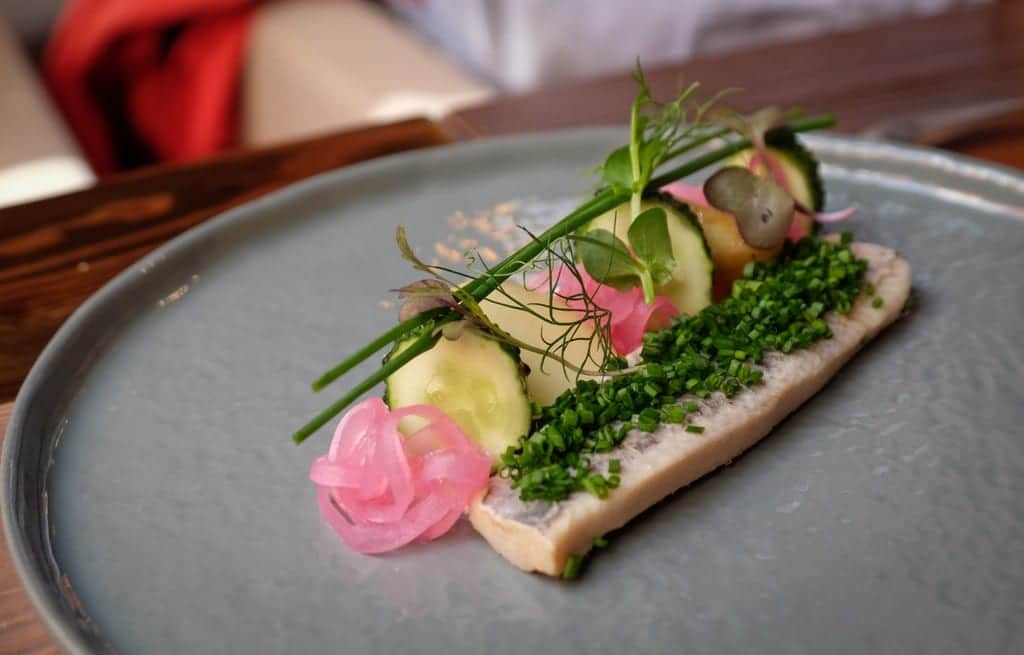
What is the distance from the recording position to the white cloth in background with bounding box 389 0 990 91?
116 inches

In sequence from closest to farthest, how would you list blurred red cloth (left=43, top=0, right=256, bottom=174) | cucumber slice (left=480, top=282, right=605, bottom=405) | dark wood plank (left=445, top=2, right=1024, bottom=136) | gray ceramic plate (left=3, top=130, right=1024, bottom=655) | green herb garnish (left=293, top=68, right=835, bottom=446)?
gray ceramic plate (left=3, top=130, right=1024, bottom=655) → green herb garnish (left=293, top=68, right=835, bottom=446) → cucumber slice (left=480, top=282, right=605, bottom=405) → dark wood plank (left=445, top=2, right=1024, bottom=136) → blurred red cloth (left=43, top=0, right=256, bottom=174)

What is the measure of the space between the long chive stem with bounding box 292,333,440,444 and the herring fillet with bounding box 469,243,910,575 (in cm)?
16

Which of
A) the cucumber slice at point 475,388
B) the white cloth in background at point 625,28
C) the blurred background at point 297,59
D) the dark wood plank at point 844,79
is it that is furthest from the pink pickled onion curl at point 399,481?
the white cloth in background at point 625,28

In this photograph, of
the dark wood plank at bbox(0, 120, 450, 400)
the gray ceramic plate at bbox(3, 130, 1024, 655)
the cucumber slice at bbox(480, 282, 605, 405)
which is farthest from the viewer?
the dark wood plank at bbox(0, 120, 450, 400)

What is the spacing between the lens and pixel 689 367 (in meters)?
1.18

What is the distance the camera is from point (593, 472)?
42.0 inches

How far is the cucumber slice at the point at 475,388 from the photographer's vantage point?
3.55 ft

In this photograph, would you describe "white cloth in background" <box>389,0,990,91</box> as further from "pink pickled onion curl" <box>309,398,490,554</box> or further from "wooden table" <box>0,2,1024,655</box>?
"pink pickled onion curl" <box>309,398,490,554</box>

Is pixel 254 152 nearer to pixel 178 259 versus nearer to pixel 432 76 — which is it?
pixel 178 259

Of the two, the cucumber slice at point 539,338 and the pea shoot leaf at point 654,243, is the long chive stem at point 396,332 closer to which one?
the cucumber slice at point 539,338

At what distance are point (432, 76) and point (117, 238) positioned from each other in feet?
5.12

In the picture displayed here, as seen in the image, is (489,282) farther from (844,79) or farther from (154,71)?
(154,71)

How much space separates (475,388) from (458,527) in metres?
0.15

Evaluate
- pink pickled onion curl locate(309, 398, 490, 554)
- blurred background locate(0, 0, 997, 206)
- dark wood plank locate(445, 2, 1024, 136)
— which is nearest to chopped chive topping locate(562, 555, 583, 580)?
pink pickled onion curl locate(309, 398, 490, 554)
